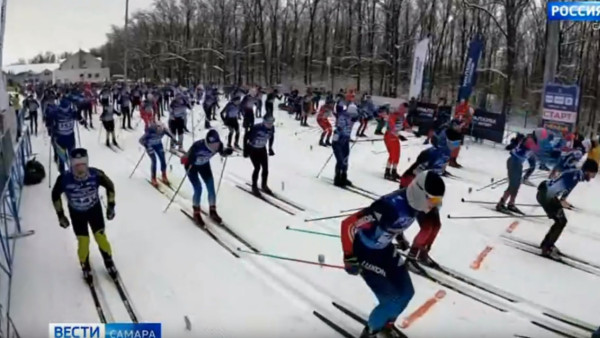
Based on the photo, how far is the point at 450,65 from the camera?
183ft

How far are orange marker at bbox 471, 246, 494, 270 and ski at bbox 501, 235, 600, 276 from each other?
0.58 m

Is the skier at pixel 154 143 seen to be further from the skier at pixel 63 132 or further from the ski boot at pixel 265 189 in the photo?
the ski boot at pixel 265 189

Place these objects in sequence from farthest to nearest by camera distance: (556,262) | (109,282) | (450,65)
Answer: (450,65)
(556,262)
(109,282)

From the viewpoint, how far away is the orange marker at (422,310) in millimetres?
5602

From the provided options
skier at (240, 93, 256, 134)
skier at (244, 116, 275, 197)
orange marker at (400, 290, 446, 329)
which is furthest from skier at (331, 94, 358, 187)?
skier at (240, 93, 256, 134)

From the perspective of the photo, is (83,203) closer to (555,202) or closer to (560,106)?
(555,202)

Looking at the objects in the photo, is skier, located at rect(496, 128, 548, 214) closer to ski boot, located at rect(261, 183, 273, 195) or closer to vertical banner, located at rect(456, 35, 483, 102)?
ski boot, located at rect(261, 183, 273, 195)

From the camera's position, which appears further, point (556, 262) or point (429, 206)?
point (556, 262)

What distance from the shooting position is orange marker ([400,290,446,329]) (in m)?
5.60

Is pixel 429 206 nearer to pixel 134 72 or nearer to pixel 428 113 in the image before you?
pixel 428 113

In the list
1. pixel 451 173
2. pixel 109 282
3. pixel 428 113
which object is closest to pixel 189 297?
pixel 109 282

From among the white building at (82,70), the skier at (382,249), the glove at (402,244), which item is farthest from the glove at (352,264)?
the white building at (82,70)

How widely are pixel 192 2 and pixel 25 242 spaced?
5788 cm

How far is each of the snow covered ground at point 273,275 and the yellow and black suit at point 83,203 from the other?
0.55m
